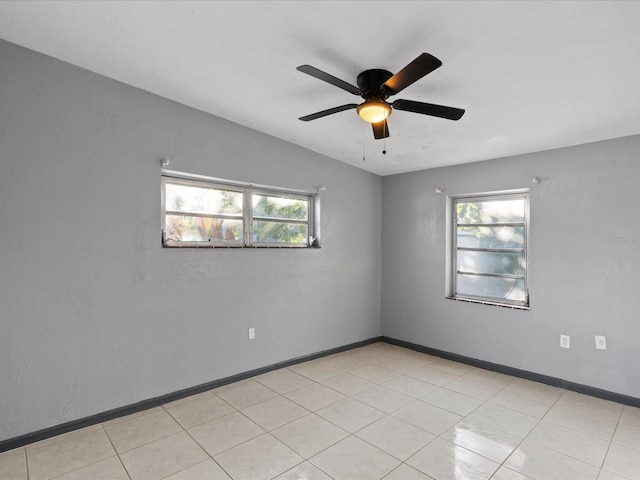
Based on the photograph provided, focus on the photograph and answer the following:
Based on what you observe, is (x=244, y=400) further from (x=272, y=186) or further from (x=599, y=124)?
(x=599, y=124)

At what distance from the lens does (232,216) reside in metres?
3.48

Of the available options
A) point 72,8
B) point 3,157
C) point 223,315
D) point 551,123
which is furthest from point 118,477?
point 551,123

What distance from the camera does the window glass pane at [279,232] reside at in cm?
369

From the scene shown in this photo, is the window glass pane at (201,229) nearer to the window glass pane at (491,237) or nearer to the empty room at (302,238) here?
the empty room at (302,238)

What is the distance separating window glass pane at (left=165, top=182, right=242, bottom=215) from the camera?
3.11 m

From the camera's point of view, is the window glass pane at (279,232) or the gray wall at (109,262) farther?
the window glass pane at (279,232)

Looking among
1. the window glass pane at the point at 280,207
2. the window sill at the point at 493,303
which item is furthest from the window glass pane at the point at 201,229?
the window sill at the point at 493,303

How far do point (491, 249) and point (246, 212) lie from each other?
2783mm

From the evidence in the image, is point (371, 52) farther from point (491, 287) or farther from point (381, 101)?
point (491, 287)

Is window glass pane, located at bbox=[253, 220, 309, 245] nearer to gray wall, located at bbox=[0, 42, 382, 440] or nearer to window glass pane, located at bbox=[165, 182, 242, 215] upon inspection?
gray wall, located at bbox=[0, 42, 382, 440]

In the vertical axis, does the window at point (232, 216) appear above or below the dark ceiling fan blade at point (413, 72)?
below

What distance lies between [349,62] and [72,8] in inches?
62.3

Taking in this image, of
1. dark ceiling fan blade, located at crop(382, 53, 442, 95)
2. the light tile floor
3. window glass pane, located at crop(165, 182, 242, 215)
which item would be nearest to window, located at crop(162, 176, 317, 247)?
window glass pane, located at crop(165, 182, 242, 215)

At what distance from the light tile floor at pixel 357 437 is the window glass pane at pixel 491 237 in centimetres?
146
